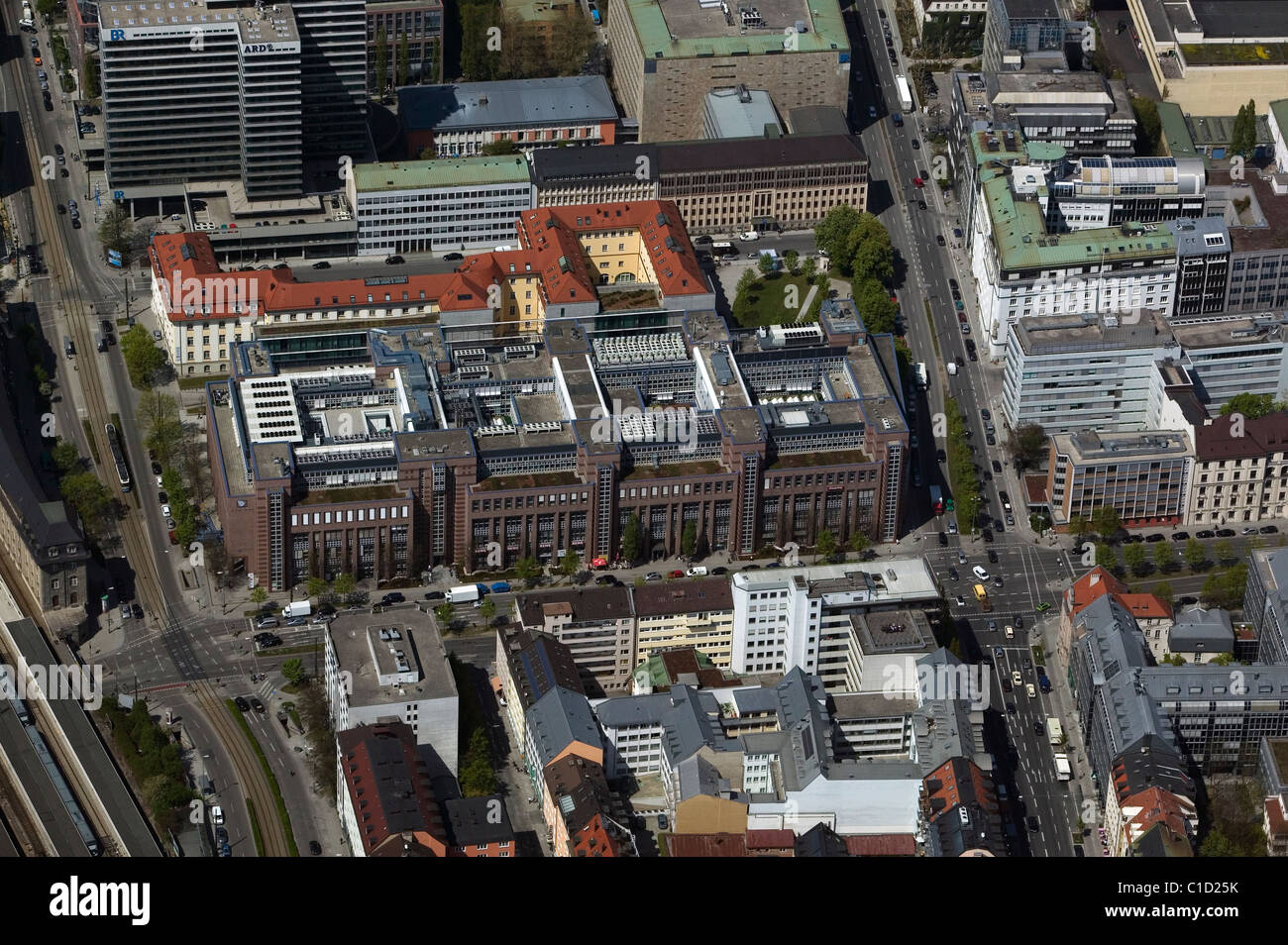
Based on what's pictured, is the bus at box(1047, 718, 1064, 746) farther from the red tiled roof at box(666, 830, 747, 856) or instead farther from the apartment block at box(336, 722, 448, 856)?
the apartment block at box(336, 722, 448, 856)

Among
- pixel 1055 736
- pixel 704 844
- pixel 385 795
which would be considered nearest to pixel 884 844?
pixel 704 844

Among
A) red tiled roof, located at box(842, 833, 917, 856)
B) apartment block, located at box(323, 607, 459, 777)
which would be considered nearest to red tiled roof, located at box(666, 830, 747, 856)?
red tiled roof, located at box(842, 833, 917, 856)

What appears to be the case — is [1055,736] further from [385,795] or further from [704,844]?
[385,795]
